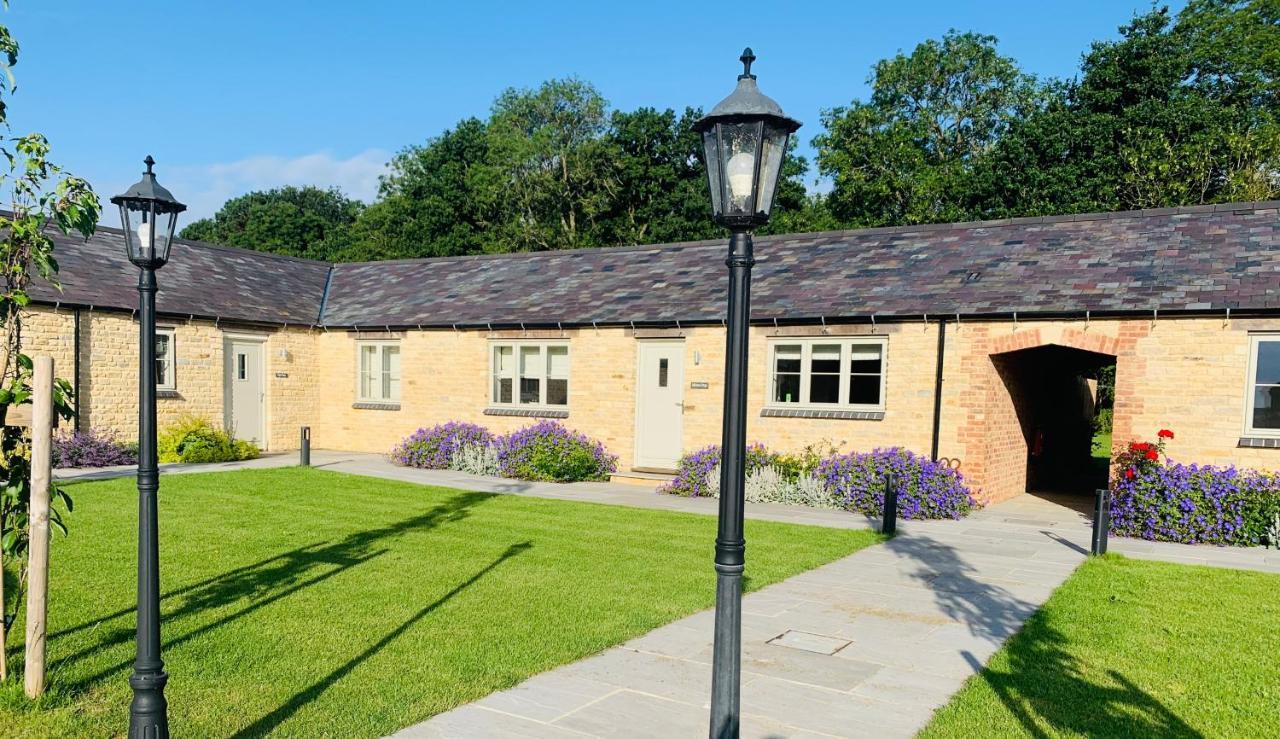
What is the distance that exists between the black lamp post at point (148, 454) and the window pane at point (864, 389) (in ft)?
36.5

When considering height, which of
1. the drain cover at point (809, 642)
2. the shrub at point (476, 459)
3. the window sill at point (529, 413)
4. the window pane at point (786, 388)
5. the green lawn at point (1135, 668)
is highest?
the window pane at point (786, 388)

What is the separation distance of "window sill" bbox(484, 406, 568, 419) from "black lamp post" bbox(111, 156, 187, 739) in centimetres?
1235

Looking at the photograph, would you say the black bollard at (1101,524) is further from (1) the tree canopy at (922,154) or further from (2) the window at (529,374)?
(1) the tree canopy at (922,154)

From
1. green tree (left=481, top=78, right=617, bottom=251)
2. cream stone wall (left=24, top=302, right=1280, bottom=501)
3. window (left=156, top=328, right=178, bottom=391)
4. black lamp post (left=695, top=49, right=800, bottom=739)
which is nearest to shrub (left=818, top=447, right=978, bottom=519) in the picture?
cream stone wall (left=24, top=302, right=1280, bottom=501)

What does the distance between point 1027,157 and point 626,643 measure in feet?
101

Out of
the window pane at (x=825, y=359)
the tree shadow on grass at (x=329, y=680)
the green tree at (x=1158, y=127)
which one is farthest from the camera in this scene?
the green tree at (x=1158, y=127)

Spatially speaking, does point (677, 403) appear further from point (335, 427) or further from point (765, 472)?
point (335, 427)

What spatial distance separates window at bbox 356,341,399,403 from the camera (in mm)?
19656

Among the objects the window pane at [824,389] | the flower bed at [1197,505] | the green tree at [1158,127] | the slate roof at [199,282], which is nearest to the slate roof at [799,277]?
the slate roof at [199,282]

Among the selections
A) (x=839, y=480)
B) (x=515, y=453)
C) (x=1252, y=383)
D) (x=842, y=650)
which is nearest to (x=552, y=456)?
(x=515, y=453)

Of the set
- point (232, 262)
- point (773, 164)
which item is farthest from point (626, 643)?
point (232, 262)

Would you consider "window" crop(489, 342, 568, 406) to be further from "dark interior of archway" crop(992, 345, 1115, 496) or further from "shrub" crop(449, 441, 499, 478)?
"dark interior of archway" crop(992, 345, 1115, 496)

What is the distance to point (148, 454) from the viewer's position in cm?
421

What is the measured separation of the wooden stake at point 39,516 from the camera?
4684 millimetres
